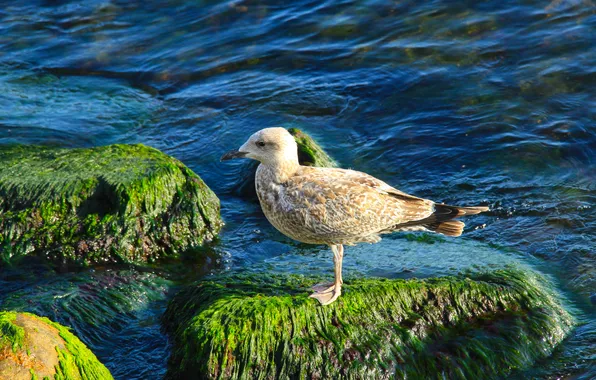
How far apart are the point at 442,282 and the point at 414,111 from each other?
15.6ft

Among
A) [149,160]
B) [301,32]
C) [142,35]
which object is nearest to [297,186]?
[149,160]

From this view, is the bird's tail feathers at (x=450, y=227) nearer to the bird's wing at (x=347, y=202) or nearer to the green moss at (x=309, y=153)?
the bird's wing at (x=347, y=202)

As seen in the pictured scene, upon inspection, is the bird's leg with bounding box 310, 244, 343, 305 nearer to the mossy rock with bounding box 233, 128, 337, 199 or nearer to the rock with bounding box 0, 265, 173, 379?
the rock with bounding box 0, 265, 173, 379

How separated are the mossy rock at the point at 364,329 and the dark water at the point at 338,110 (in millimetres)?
311

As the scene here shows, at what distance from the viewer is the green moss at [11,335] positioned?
13.7 ft

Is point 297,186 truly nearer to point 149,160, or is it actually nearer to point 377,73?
point 149,160

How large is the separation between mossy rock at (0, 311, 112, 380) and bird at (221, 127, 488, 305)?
1.69 metres

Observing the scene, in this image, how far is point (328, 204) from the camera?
5.50 metres

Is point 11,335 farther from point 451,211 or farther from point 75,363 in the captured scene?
point 451,211

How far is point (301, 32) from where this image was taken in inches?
485

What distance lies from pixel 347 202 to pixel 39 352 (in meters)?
2.35

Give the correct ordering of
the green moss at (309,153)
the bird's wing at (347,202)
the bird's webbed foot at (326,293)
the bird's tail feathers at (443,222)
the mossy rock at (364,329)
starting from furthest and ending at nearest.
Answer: the green moss at (309,153), the bird's tail feathers at (443,222), the bird's wing at (347,202), the bird's webbed foot at (326,293), the mossy rock at (364,329)

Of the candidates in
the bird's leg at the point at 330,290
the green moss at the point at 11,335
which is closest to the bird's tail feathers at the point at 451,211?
the bird's leg at the point at 330,290

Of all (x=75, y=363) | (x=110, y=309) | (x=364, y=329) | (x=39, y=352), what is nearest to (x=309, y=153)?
(x=110, y=309)
